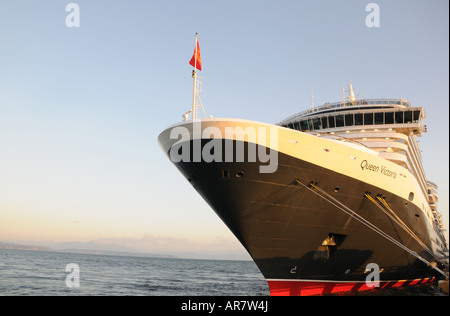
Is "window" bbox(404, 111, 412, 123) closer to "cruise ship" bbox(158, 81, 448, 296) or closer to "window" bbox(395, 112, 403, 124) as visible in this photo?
"window" bbox(395, 112, 403, 124)

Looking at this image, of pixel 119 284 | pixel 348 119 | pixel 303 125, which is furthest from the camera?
pixel 119 284

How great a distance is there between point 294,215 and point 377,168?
14.2 feet

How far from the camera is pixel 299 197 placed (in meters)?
13.0

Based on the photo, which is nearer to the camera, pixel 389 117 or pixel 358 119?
pixel 389 117

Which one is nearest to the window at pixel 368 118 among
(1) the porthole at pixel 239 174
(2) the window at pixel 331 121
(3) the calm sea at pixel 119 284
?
(2) the window at pixel 331 121

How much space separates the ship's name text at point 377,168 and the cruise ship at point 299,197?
1.7 inches

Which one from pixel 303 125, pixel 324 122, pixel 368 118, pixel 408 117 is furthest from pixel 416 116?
pixel 303 125

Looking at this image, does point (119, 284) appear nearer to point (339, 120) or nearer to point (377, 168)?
point (339, 120)

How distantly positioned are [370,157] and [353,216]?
8.52 feet

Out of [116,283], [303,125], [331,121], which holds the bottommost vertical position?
[116,283]

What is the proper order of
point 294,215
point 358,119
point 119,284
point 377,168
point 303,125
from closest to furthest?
1. point 294,215
2. point 377,168
3. point 358,119
4. point 303,125
5. point 119,284

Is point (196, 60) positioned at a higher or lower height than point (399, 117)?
higher

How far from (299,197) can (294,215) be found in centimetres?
78
